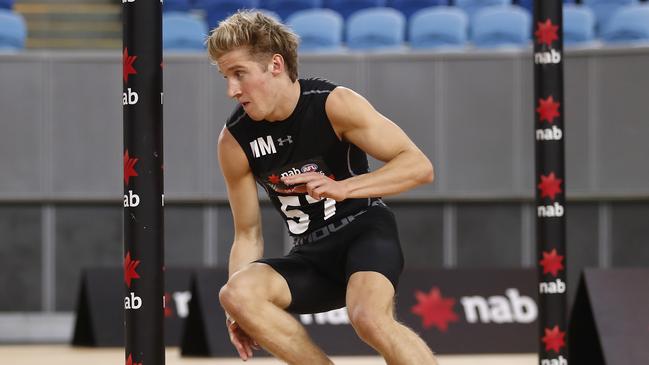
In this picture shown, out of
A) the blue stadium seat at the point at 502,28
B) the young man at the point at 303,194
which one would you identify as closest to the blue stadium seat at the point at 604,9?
the blue stadium seat at the point at 502,28

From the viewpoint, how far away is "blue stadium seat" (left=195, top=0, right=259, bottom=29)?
1162 centimetres

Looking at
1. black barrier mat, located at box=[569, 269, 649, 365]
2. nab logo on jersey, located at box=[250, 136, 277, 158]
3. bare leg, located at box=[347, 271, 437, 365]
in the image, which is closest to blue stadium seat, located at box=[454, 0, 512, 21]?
black barrier mat, located at box=[569, 269, 649, 365]

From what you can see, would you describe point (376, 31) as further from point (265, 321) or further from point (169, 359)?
point (265, 321)

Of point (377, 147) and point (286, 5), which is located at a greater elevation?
point (286, 5)

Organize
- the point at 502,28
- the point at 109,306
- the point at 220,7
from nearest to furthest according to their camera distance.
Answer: the point at 109,306
the point at 502,28
the point at 220,7

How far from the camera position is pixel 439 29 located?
1109 cm

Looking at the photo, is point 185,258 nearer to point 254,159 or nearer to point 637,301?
point 637,301

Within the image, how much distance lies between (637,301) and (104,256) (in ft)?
21.0

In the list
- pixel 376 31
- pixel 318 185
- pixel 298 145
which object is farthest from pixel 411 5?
pixel 318 185

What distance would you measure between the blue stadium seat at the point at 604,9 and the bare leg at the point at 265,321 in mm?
7889

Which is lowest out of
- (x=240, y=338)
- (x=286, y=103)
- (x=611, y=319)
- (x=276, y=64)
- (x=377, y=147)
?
(x=611, y=319)

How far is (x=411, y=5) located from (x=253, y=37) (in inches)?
318

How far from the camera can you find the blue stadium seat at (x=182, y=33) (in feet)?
36.9

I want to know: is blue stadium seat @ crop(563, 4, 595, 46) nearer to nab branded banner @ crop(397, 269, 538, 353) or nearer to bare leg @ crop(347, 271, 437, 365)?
nab branded banner @ crop(397, 269, 538, 353)
